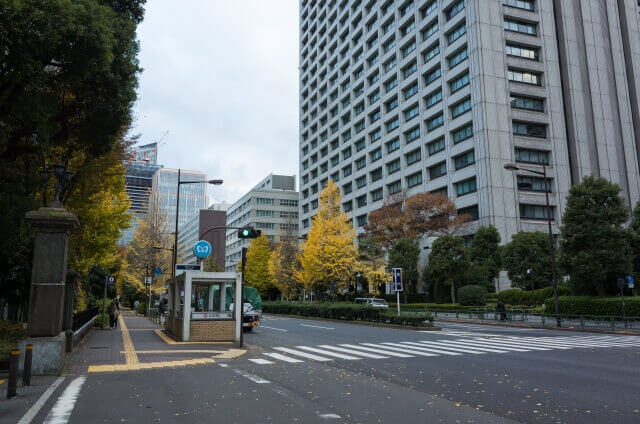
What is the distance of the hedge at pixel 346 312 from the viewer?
87.5 feet

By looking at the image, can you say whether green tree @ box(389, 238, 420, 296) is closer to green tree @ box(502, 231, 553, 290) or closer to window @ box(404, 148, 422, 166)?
green tree @ box(502, 231, 553, 290)

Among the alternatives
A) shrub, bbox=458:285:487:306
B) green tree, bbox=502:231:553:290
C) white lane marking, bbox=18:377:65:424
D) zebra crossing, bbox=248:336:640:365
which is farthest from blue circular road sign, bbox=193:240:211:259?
green tree, bbox=502:231:553:290

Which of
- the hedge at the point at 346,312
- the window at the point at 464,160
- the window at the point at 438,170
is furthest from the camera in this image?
the window at the point at 438,170

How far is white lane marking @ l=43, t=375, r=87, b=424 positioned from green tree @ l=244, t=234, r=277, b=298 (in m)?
61.6

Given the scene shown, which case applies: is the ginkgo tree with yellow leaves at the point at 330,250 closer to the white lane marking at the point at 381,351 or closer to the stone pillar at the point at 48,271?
the white lane marking at the point at 381,351

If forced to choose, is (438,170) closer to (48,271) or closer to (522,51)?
(522,51)

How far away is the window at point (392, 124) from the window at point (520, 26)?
17.9 m

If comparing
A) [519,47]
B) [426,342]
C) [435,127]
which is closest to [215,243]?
[435,127]

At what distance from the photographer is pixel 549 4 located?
2205 inches

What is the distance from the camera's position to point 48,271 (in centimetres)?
1054

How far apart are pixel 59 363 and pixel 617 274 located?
29088mm

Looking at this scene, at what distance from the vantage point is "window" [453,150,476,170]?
5197cm

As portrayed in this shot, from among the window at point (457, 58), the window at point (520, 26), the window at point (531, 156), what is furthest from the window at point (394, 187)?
the window at point (520, 26)

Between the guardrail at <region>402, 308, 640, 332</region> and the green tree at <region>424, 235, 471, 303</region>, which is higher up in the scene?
the green tree at <region>424, 235, 471, 303</region>
